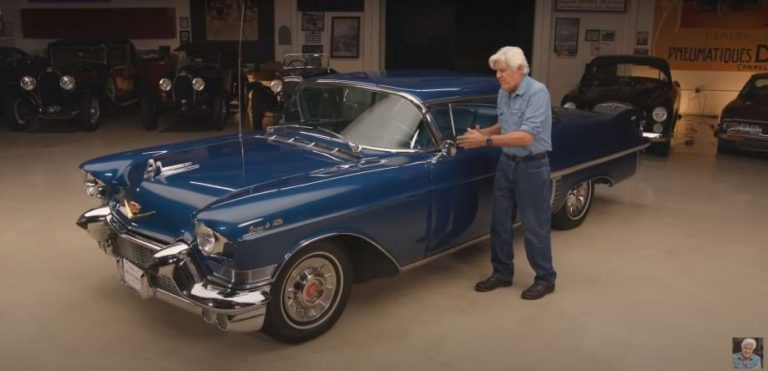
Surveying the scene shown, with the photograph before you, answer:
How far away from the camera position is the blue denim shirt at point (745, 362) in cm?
336

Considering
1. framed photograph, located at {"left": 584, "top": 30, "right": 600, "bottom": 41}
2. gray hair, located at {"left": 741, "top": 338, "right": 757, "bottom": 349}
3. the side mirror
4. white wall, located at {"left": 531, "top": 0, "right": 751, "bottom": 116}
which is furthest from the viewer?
framed photograph, located at {"left": 584, "top": 30, "right": 600, "bottom": 41}

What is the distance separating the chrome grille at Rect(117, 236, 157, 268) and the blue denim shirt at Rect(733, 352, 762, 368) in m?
3.03

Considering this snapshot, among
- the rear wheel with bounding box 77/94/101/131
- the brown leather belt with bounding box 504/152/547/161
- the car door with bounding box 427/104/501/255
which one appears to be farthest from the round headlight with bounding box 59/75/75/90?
the brown leather belt with bounding box 504/152/547/161

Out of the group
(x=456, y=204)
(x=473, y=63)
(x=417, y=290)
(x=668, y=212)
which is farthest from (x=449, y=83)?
(x=473, y=63)

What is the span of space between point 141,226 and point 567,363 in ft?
7.59

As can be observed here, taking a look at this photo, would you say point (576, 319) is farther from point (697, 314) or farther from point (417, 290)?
point (417, 290)

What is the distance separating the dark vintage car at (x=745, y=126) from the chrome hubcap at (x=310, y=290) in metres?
7.02

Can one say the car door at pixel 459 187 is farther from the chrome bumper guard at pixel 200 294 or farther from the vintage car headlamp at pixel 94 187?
the vintage car headlamp at pixel 94 187

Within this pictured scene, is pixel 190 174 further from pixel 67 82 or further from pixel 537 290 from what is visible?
pixel 67 82

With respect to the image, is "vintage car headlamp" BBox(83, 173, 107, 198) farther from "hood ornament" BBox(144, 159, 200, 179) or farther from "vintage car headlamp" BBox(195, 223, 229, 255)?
"vintage car headlamp" BBox(195, 223, 229, 255)

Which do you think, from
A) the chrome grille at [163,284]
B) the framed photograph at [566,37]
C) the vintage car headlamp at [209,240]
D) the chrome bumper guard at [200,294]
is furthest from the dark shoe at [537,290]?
the framed photograph at [566,37]

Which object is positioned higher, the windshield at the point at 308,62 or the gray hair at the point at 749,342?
the windshield at the point at 308,62

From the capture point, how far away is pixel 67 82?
10.2m

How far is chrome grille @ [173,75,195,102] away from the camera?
1066 cm
